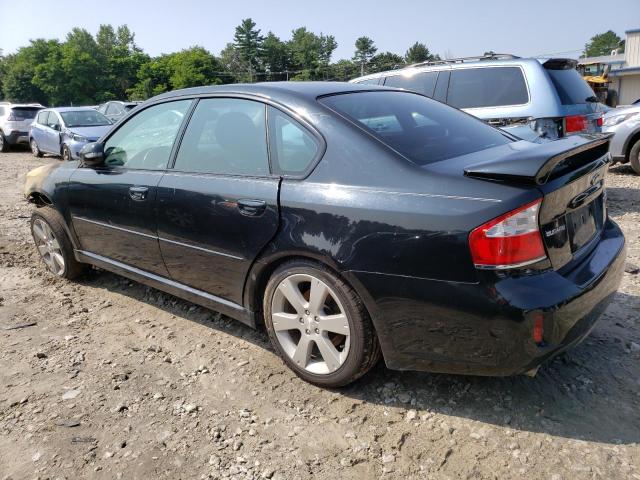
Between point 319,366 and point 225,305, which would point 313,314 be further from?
point 225,305

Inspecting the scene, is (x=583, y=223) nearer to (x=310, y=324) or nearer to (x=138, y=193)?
(x=310, y=324)

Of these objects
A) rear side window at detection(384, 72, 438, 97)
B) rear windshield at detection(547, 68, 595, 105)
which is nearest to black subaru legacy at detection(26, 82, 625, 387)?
rear windshield at detection(547, 68, 595, 105)

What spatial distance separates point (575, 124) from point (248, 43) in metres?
108

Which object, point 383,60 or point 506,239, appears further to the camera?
point 383,60

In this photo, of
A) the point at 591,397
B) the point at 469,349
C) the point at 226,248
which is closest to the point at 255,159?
the point at 226,248

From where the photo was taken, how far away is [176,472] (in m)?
2.25

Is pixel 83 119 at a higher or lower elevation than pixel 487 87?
lower

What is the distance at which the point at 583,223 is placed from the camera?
100 inches

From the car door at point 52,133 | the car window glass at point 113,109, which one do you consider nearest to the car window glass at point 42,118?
the car door at point 52,133

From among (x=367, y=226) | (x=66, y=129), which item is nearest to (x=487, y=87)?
(x=367, y=226)

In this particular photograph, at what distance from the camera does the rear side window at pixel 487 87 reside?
6.19 meters

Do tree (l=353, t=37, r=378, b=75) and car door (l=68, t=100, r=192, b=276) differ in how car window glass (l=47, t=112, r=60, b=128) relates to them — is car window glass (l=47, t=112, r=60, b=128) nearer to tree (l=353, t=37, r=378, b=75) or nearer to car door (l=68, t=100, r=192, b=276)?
car door (l=68, t=100, r=192, b=276)

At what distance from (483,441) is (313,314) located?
1003mm

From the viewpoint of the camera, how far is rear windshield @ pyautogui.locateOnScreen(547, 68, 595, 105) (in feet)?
20.0
